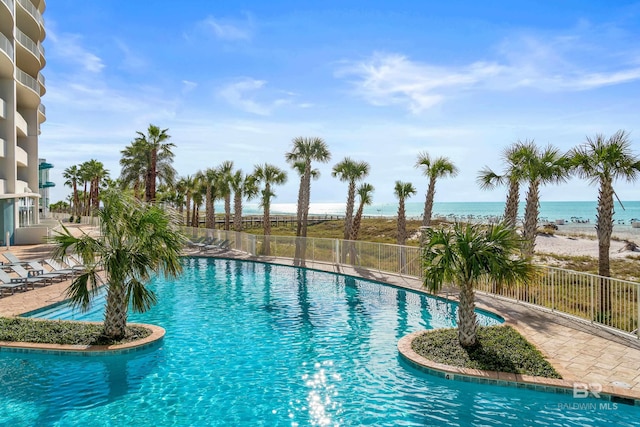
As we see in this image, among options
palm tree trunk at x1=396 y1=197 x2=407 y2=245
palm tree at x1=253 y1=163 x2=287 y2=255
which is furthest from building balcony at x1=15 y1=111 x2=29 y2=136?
palm tree trunk at x1=396 y1=197 x2=407 y2=245

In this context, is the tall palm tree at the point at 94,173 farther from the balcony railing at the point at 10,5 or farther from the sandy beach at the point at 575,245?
the sandy beach at the point at 575,245

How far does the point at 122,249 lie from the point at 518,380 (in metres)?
7.80

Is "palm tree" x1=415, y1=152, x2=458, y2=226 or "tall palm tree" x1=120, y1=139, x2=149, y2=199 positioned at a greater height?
"tall palm tree" x1=120, y1=139, x2=149, y2=199

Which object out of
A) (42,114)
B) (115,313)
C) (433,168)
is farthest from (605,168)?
(42,114)

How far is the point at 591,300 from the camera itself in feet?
31.4

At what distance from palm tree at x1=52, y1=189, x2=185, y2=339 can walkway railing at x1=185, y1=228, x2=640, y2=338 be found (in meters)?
5.75

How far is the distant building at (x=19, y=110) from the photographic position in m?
26.2

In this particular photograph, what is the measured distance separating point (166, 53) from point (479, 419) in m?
17.0

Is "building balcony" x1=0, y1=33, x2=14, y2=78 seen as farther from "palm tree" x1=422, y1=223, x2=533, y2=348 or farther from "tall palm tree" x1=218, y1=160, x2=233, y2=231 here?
"palm tree" x1=422, y1=223, x2=533, y2=348

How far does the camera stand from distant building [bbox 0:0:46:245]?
26.2m

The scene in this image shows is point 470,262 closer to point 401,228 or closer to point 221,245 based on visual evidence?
point 401,228

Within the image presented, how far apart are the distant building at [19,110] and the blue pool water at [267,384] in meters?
20.4

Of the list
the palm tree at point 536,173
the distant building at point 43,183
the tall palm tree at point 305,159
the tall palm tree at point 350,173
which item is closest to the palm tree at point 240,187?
the tall palm tree at point 305,159

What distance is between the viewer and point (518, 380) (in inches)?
270
